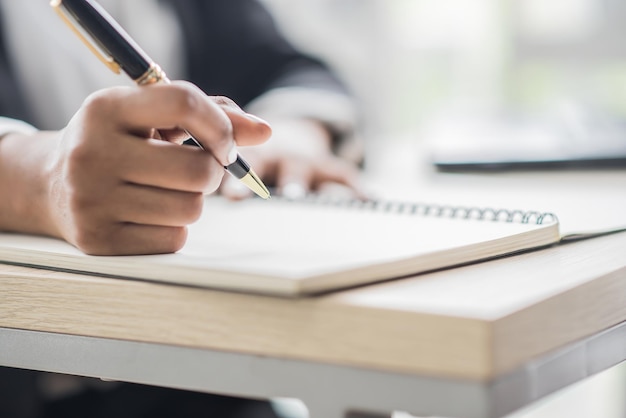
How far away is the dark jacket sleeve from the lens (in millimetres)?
1185

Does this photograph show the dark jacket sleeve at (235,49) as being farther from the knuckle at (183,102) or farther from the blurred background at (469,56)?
the knuckle at (183,102)

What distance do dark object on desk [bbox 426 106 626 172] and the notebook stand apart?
0.32 meters

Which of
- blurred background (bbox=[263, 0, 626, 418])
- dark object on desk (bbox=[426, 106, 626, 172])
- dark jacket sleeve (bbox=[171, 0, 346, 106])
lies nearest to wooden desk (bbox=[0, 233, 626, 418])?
dark object on desk (bbox=[426, 106, 626, 172])

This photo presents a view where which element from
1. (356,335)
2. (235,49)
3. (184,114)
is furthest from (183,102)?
(235,49)

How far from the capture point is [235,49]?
48.6 inches

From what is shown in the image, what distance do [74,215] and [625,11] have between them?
155 cm

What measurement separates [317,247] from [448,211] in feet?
0.43

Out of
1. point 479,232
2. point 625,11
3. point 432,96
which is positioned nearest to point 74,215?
point 479,232

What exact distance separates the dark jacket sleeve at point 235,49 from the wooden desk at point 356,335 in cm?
83

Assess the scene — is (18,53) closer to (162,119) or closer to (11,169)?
(11,169)

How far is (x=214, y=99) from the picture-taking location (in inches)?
14.7

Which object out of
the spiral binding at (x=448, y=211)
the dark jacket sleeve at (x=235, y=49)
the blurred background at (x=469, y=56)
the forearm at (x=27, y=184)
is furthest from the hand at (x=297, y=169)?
the blurred background at (x=469, y=56)

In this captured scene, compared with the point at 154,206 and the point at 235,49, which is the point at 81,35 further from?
the point at 235,49

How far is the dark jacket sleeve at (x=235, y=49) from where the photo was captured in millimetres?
A: 1185
